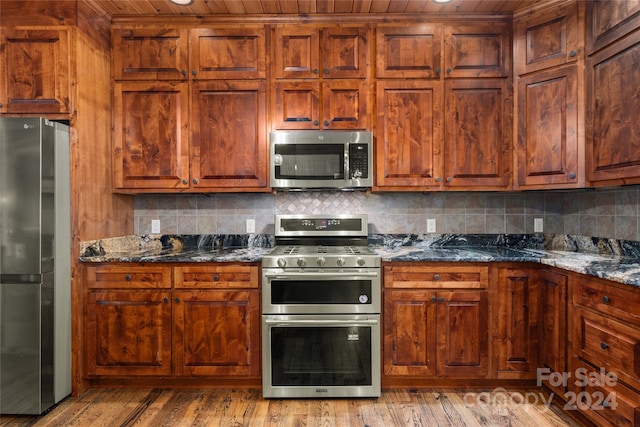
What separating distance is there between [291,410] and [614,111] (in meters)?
2.58

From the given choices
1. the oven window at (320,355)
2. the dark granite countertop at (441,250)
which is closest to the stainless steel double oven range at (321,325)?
the oven window at (320,355)

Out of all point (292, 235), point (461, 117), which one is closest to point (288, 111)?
point (292, 235)

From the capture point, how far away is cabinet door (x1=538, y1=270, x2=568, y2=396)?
2.21 metres

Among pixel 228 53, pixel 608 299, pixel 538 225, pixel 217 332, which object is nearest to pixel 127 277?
pixel 217 332

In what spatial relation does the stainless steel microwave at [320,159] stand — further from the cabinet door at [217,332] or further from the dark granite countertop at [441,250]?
the cabinet door at [217,332]

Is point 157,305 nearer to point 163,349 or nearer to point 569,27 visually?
point 163,349

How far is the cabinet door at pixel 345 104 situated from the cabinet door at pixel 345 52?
0.06 meters

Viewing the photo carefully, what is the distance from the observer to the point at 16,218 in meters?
2.17

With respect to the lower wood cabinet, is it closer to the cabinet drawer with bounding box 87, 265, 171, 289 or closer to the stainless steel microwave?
the cabinet drawer with bounding box 87, 265, 171, 289

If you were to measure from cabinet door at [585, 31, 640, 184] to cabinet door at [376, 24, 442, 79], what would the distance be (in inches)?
38.3

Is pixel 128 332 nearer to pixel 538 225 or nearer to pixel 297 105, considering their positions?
pixel 297 105

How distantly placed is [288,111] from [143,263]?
1.45 m

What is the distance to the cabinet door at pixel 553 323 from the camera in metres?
2.21

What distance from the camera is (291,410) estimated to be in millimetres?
Result: 2275
